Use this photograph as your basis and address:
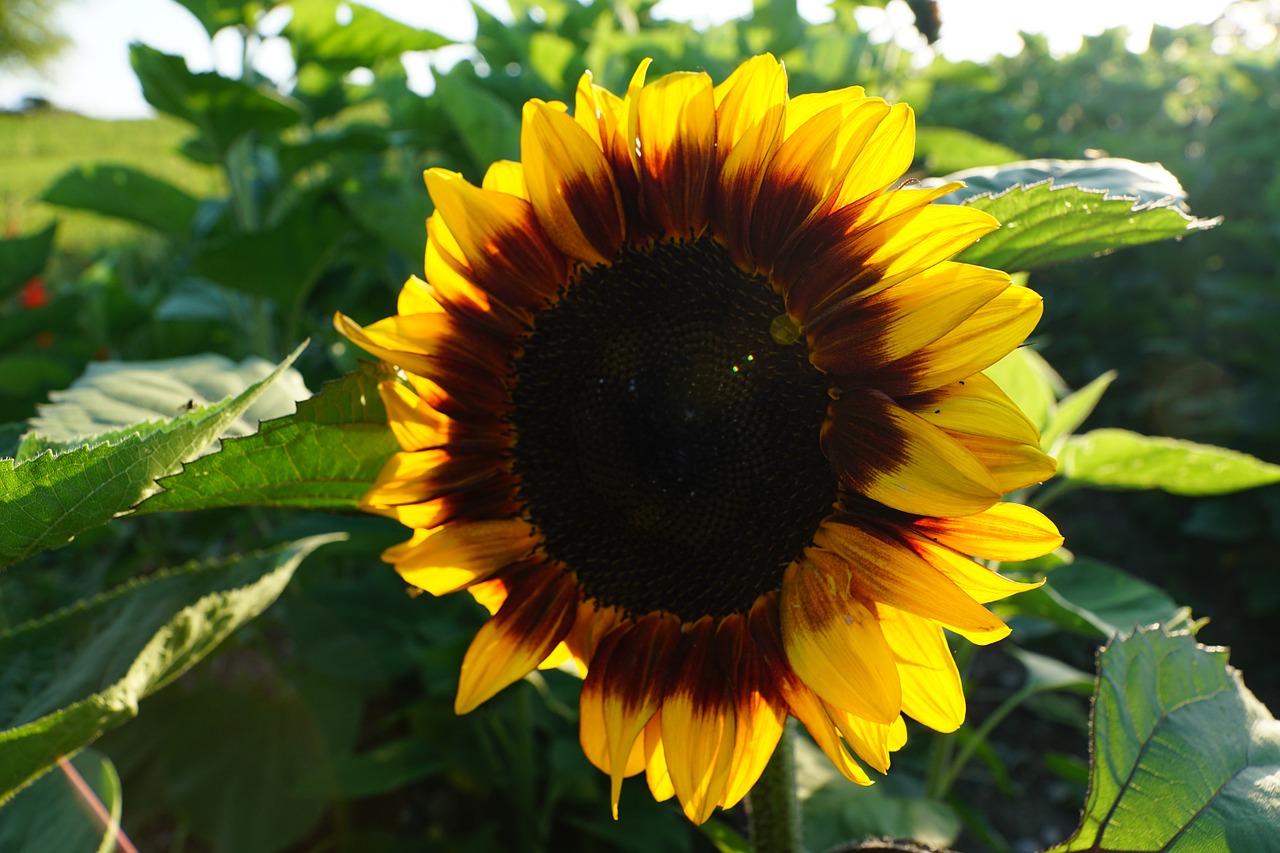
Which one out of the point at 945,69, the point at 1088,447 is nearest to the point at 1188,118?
the point at 945,69

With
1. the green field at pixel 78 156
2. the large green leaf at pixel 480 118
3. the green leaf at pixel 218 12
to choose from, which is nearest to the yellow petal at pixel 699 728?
the large green leaf at pixel 480 118

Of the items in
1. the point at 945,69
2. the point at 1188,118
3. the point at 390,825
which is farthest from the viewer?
the point at 1188,118

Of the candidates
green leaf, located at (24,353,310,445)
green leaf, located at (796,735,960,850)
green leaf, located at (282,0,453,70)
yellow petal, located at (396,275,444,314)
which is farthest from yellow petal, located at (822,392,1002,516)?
green leaf, located at (282,0,453,70)

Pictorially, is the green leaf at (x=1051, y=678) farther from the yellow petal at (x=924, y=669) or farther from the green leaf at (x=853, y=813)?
the yellow petal at (x=924, y=669)

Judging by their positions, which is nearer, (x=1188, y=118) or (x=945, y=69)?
(x=945, y=69)

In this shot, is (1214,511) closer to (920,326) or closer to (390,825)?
(390,825)

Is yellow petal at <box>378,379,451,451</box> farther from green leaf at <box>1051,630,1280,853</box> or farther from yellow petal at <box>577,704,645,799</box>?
green leaf at <box>1051,630,1280,853</box>

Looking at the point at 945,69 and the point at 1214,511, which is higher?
the point at 945,69

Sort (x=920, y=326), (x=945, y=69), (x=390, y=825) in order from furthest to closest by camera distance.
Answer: (x=945, y=69) → (x=390, y=825) → (x=920, y=326)
